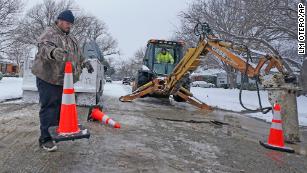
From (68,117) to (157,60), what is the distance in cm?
1027

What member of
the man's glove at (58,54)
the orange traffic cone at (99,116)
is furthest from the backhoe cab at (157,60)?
the man's glove at (58,54)

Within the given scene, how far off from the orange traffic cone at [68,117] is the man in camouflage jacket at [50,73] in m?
0.18

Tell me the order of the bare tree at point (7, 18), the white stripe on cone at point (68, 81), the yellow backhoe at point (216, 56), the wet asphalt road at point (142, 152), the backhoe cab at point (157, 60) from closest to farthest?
the wet asphalt road at point (142, 152) < the white stripe on cone at point (68, 81) < the yellow backhoe at point (216, 56) < the backhoe cab at point (157, 60) < the bare tree at point (7, 18)

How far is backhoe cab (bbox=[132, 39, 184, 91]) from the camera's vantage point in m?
14.1

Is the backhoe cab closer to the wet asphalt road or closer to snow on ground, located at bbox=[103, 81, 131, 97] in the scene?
snow on ground, located at bbox=[103, 81, 131, 97]

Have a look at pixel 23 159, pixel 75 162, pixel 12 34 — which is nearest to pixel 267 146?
pixel 75 162

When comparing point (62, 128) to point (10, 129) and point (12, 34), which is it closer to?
point (10, 129)

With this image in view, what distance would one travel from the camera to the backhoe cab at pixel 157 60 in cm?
1408

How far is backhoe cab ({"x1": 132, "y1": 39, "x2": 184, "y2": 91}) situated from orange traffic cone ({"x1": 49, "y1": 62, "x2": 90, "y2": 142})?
9754 mm

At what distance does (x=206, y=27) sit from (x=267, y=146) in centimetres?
475

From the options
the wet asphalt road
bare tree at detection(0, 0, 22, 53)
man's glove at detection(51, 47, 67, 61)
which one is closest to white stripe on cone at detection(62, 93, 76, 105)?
man's glove at detection(51, 47, 67, 61)

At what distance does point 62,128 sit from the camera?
4.10m

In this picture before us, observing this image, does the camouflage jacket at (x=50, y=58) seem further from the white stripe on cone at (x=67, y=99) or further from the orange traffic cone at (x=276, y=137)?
the orange traffic cone at (x=276, y=137)

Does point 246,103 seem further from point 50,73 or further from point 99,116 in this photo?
point 50,73
